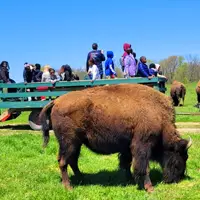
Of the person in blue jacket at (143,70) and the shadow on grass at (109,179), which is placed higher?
the person in blue jacket at (143,70)

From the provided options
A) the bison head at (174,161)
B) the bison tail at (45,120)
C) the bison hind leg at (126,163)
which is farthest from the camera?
the bison hind leg at (126,163)

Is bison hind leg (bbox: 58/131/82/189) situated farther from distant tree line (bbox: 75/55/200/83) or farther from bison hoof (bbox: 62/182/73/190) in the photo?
distant tree line (bbox: 75/55/200/83)

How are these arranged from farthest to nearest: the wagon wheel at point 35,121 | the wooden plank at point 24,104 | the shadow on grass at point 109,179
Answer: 1. the wagon wheel at point 35,121
2. the wooden plank at point 24,104
3. the shadow on grass at point 109,179

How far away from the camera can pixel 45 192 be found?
6473mm

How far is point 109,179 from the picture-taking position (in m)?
7.59

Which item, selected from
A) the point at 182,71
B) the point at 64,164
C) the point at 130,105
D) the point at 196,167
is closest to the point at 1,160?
the point at 64,164

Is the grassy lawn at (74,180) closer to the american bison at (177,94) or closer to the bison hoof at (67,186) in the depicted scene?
the bison hoof at (67,186)

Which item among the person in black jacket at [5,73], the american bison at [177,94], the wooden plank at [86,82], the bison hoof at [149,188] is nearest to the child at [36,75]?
the person in black jacket at [5,73]

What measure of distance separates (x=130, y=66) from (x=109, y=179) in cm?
665

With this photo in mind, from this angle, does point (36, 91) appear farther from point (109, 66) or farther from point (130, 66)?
point (130, 66)

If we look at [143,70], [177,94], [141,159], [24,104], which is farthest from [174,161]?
[177,94]

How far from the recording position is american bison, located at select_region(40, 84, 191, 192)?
6914 millimetres

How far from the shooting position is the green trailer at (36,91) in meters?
13.4

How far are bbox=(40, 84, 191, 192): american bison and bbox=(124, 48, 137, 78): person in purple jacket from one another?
20.1 feet
